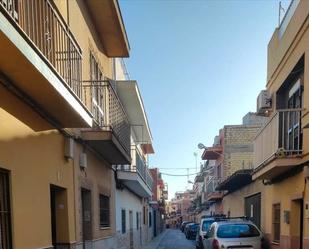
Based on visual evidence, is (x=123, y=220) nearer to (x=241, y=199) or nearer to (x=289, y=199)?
(x=241, y=199)

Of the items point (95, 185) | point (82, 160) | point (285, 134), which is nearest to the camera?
point (82, 160)

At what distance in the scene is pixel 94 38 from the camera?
37.3ft

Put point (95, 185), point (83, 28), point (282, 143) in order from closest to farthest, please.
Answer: point (83, 28) < point (282, 143) < point (95, 185)

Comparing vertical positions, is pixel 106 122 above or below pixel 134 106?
below

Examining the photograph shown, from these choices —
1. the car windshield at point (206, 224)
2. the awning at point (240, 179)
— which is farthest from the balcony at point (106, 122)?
the car windshield at point (206, 224)

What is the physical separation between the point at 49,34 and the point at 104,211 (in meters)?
7.64

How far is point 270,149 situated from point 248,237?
9.79ft

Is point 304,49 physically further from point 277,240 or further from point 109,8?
point 277,240

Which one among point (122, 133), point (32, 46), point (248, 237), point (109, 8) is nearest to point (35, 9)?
point (32, 46)

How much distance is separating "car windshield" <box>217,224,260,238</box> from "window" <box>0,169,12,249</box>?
880cm

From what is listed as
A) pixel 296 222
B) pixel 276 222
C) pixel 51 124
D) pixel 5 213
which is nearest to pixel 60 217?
pixel 51 124

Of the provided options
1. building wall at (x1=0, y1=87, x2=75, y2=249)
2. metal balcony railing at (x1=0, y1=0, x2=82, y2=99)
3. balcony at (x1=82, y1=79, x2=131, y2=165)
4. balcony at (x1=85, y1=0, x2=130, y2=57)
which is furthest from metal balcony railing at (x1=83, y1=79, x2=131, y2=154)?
building wall at (x1=0, y1=87, x2=75, y2=249)

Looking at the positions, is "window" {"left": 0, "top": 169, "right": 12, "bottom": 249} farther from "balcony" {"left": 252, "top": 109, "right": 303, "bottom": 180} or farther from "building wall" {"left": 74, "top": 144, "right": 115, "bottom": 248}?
"balcony" {"left": 252, "top": 109, "right": 303, "bottom": 180}

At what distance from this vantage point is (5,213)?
5332 millimetres
